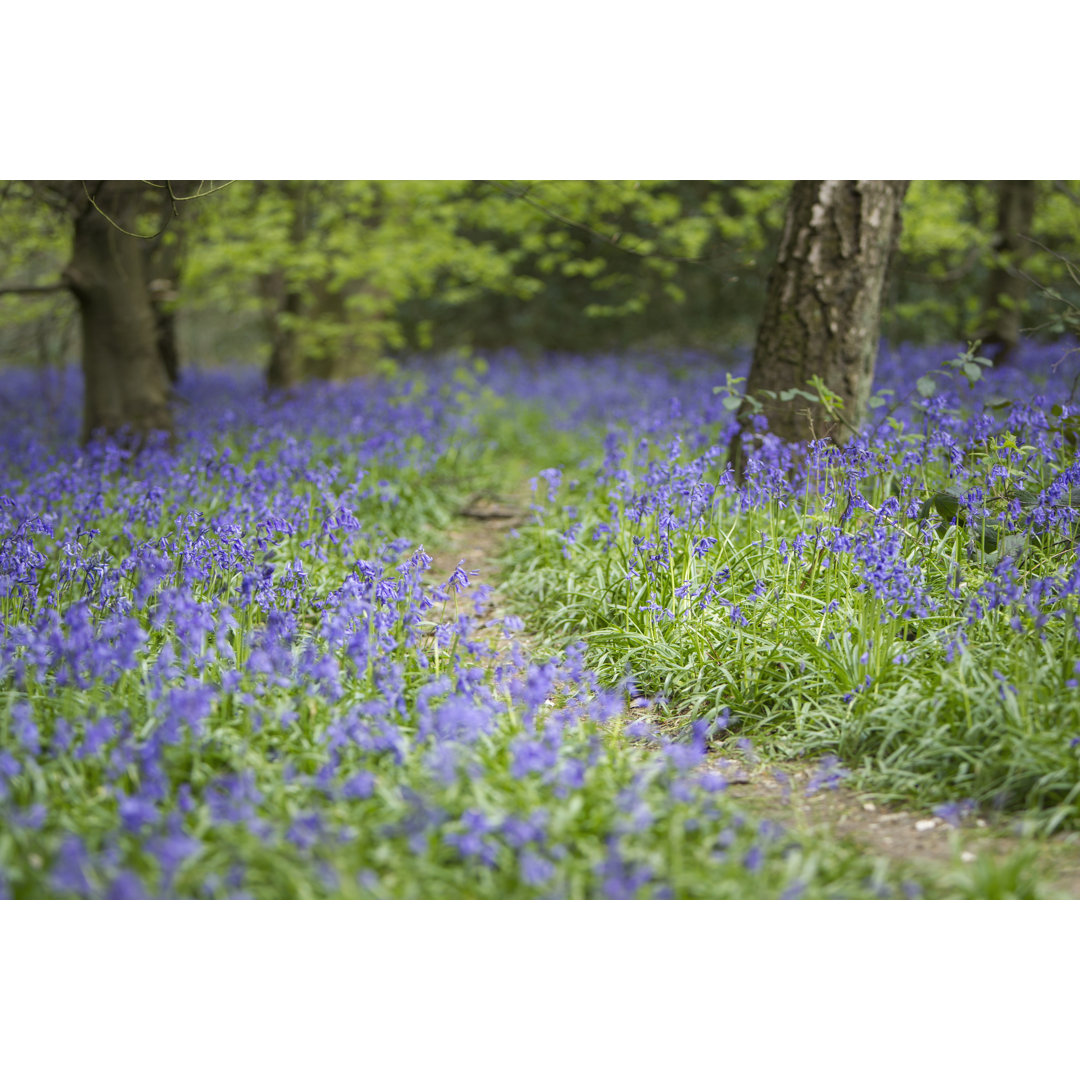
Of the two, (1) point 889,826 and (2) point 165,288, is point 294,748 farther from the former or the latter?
(2) point 165,288

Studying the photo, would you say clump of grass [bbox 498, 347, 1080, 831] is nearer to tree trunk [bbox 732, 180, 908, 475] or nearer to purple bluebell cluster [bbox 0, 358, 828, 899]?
tree trunk [bbox 732, 180, 908, 475]

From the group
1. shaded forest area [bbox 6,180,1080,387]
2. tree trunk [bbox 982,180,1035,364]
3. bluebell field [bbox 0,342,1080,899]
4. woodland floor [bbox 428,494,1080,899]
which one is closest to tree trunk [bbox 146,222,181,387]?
shaded forest area [bbox 6,180,1080,387]

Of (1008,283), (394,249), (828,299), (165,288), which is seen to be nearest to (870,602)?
(828,299)

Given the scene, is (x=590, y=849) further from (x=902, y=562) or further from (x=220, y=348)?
(x=220, y=348)

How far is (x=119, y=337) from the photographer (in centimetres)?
727

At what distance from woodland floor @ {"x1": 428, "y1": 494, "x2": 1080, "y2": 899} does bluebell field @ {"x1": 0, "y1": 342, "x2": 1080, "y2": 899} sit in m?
0.10

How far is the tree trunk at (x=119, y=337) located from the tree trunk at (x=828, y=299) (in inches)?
192

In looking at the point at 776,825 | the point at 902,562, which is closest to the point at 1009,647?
the point at 902,562

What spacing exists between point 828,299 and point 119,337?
5.47 metres

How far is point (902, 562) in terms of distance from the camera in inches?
141

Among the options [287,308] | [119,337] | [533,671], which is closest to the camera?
[533,671]

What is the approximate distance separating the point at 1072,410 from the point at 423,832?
4.13 metres

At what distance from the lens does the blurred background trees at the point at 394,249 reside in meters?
7.73

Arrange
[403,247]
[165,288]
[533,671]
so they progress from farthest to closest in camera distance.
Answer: [403,247]
[165,288]
[533,671]
